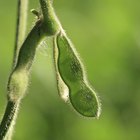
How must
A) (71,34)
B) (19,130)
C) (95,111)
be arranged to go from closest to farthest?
(95,111), (19,130), (71,34)

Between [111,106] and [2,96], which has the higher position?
[2,96]

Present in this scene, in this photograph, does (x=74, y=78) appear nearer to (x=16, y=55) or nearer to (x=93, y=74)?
(x=16, y=55)

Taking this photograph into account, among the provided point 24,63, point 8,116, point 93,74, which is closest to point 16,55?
point 24,63

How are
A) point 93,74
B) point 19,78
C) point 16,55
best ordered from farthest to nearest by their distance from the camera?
point 93,74 < point 16,55 < point 19,78

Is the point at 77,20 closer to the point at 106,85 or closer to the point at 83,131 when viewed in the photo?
the point at 106,85

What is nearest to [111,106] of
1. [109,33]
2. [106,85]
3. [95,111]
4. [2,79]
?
[106,85]
